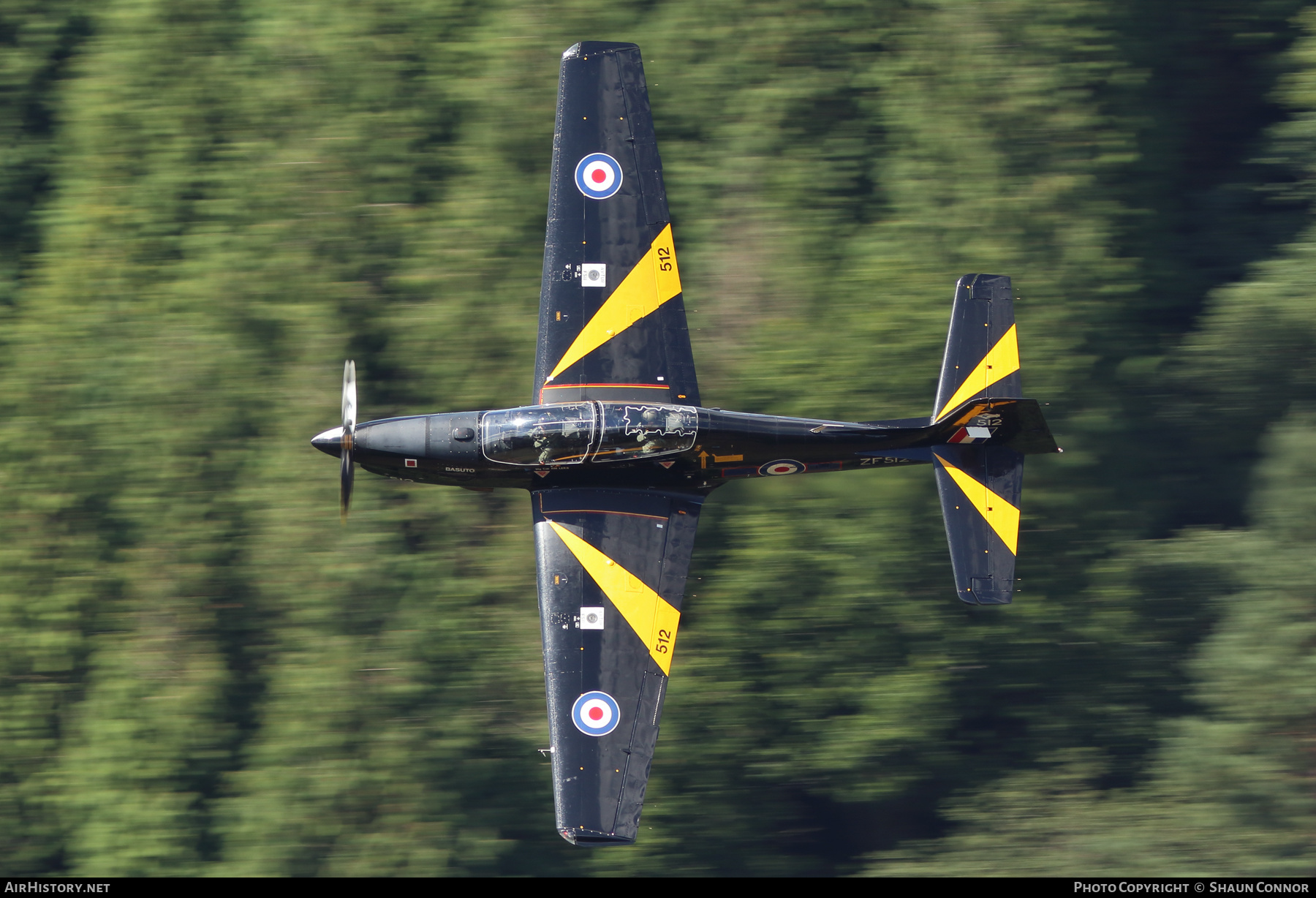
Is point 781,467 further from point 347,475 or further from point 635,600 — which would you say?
point 347,475

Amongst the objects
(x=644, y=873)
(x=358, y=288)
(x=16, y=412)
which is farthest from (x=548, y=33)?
(x=644, y=873)

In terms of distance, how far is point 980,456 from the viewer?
1234 centimetres

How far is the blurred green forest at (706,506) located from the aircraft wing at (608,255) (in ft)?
8.13

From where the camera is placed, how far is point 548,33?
15.7 m

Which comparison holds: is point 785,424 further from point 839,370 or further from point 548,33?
point 548,33

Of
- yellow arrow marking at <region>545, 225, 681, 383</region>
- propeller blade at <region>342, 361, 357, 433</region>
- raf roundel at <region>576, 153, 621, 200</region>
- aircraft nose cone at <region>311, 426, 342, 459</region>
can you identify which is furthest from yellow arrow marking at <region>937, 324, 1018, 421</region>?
aircraft nose cone at <region>311, 426, 342, 459</region>

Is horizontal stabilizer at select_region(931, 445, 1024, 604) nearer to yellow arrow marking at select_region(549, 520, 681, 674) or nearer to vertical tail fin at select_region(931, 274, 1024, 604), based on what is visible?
vertical tail fin at select_region(931, 274, 1024, 604)

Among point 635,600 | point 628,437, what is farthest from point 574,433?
point 635,600

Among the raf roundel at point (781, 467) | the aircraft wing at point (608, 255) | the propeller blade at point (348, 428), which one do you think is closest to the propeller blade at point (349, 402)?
the propeller blade at point (348, 428)

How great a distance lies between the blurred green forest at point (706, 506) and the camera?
14914 millimetres

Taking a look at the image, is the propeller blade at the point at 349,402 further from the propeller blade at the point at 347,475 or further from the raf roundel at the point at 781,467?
the raf roundel at the point at 781,467

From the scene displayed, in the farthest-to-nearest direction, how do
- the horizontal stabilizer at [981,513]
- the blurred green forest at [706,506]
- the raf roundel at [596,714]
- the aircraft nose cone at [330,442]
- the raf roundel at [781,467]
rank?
1. the blurred green forest at [706,506]
2. the raf roundel at [781,467]
3. the horizontal stabilizer at [981,513]
4. the aircraft nose cone at [330,442]
5. the raf roundel at [596,714]

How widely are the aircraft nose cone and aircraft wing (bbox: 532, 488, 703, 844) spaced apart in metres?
1.92

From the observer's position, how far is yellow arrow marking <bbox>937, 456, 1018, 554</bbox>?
40.2ft
